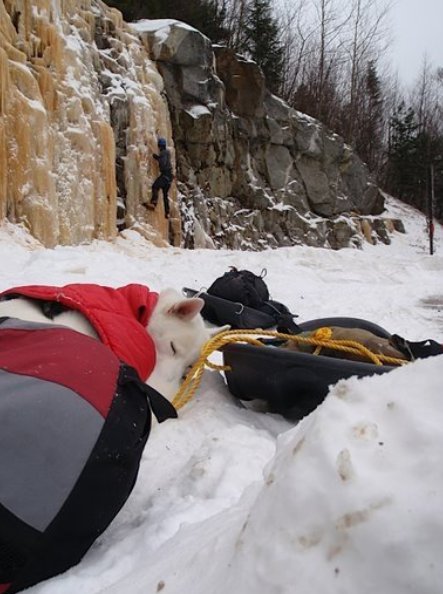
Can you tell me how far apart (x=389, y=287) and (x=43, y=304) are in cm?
608

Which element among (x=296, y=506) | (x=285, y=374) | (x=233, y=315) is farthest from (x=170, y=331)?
(x=233, y=315)

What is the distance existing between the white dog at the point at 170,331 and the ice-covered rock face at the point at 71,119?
525 cm

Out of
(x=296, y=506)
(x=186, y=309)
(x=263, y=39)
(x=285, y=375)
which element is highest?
(x=263, y=39)

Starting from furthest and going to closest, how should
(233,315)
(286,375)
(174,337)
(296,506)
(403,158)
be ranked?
(403,158) < (233,315) < (174,337) < (286,375) < (296,506)

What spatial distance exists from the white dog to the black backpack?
5.71ft

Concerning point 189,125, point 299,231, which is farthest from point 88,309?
point 299,231

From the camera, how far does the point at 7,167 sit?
22.7 feet

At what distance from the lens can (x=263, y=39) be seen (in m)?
22.1

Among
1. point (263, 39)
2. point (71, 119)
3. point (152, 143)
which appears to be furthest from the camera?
point (263, 39)

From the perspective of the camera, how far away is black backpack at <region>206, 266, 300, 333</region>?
4.36 metres

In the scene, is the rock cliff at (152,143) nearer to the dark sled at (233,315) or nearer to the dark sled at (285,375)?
the dark sled at (233,315)

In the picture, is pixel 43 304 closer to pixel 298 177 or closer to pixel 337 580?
pixel 337 580

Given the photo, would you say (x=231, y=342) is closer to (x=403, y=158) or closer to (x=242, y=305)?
(x=242, y=305)

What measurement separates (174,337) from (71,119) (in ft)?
25.0
